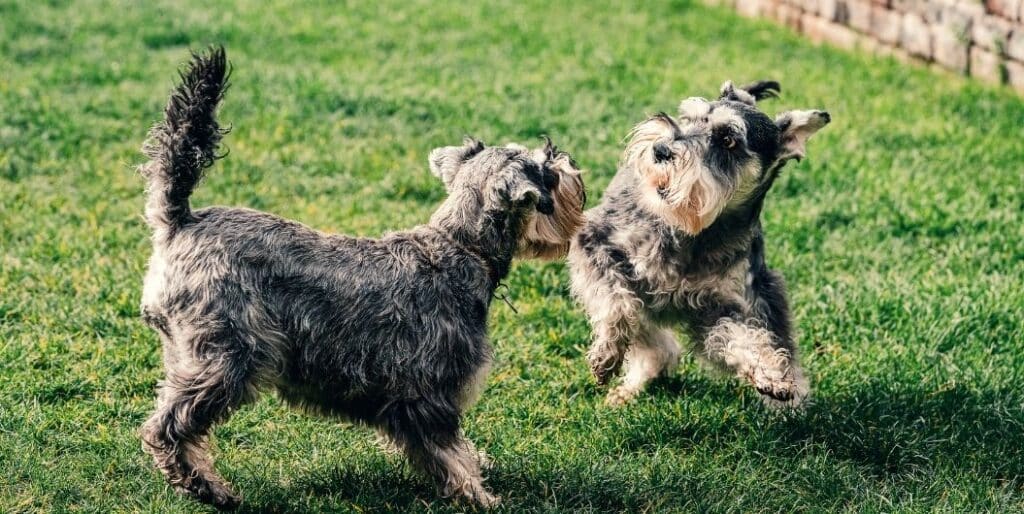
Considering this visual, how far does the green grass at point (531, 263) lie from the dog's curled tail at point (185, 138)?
1193mm

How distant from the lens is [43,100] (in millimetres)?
9867

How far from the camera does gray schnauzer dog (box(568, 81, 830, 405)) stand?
213 inches

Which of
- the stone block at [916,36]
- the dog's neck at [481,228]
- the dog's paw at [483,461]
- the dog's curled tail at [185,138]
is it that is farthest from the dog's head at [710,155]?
the stone block at [916,36]

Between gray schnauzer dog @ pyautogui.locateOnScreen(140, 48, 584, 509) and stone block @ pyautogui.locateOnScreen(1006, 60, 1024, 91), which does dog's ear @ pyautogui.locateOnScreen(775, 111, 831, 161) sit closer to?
gray schnauzer dog @ pyautogui.locateOnScreen(140, 48, 584, 509)

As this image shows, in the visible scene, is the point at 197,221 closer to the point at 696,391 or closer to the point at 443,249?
the point at 443,249

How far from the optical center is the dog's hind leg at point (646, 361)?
6012mm

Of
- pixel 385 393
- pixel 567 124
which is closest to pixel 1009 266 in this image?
pixel 567 124

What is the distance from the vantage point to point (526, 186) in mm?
4754

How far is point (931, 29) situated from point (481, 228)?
8250 mm

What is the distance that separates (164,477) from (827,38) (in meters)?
10.1

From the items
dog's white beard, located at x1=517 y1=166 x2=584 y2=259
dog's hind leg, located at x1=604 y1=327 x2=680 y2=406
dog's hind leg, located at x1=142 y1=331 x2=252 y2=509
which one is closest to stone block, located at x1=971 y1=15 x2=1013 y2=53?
dog's hind leg, located at x1=604 y1=327 x2=680 y2=406

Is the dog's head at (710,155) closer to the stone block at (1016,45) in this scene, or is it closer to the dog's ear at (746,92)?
the dog's ear at (746,92)

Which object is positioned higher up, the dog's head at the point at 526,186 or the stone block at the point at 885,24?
the dog's head at the point at 526,186

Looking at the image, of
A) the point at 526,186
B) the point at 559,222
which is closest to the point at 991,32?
the point at 559,222
